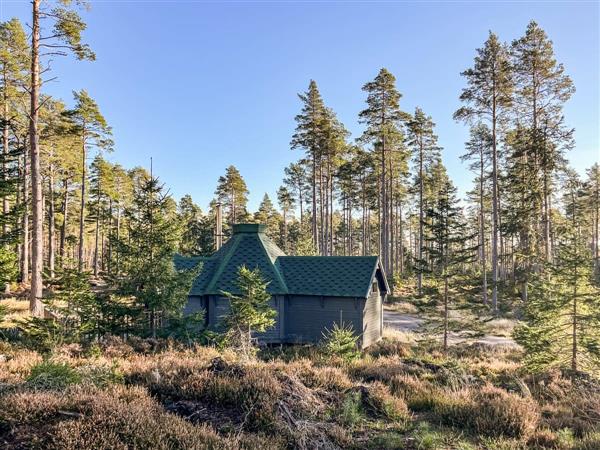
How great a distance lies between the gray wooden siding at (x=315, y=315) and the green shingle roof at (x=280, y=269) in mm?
461

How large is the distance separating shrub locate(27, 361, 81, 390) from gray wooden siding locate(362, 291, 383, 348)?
40.0ft

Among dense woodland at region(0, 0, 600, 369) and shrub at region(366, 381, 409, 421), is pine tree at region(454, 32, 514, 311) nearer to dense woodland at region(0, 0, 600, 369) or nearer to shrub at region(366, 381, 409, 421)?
dense woodland at region(0, 0, 600, 369)

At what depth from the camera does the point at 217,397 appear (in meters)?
6.20

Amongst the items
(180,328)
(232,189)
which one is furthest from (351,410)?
(232,189)

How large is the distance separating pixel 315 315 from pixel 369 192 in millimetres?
27501

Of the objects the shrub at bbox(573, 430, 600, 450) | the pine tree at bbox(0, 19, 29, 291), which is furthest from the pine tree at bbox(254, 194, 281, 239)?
the shrub at bbox(573, 430, 600, 450)

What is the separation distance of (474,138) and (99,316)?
108ft

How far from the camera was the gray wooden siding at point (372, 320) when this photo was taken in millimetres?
16344

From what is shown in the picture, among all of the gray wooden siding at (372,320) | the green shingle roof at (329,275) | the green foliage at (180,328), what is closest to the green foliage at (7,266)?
the green foliage at (180,328)

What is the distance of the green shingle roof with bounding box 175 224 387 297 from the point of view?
1628 centimetres

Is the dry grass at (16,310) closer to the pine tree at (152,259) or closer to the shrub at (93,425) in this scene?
the pine tree at (152,259)

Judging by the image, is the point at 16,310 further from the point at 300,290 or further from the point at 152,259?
the point at 300,290

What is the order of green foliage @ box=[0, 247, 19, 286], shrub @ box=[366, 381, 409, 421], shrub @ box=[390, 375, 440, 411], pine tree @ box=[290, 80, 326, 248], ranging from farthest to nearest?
1. pine tree @ box=[290, 80, 326, 248]
2. green foliage @ box=[0, 247, 19, 286]
3. shrub @ box=[390, 375, 440, 411]
4. shrub @ box=[366, 381, 409, 421]

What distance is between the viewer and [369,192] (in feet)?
136
